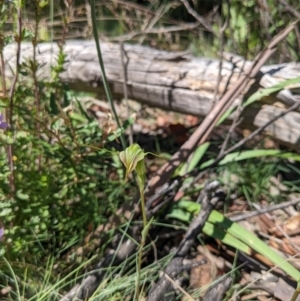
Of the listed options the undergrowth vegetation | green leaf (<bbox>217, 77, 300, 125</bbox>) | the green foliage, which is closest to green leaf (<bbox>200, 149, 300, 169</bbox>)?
the undergrowth vegetation

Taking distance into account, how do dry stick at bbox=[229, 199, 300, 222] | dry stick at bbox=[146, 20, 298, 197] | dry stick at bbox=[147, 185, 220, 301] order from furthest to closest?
dry stick at bbox=[146, 20, 298, 197], dry stick at bbox=[229, 199, 300, 222], dry stick at bbox=[147, 185, 220, 301]

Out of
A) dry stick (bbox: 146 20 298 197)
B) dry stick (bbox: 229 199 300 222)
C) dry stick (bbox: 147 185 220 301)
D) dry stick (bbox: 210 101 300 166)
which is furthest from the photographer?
dry stick (bbox: 146 20 298 197)

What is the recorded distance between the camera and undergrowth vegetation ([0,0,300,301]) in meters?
1.71

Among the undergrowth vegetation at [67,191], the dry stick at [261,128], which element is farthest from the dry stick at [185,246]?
the dry stick at [261,128]

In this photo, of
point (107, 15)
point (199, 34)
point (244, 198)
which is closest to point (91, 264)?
point (244, 198)

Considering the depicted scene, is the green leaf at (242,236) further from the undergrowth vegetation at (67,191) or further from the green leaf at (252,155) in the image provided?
the green leaf at (252,155)

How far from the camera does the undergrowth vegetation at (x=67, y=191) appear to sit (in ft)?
5.60

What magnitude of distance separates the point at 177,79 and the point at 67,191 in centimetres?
79

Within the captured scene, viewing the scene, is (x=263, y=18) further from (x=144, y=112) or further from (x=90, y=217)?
(x=90, y=217)

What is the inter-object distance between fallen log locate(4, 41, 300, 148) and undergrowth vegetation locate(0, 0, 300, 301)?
4.4 inches

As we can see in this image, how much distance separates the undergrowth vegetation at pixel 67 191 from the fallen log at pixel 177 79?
0.11 m

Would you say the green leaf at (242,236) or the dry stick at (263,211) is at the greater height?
the dry stick at (263,211)

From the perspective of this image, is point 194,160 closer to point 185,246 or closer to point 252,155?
point 252,155

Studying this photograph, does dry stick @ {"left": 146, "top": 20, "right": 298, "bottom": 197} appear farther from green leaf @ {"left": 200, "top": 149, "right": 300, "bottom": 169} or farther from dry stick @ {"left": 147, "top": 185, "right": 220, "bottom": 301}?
dry stick @ {"left": 147, "top": 185, "right": 220, "bottom": 301}
